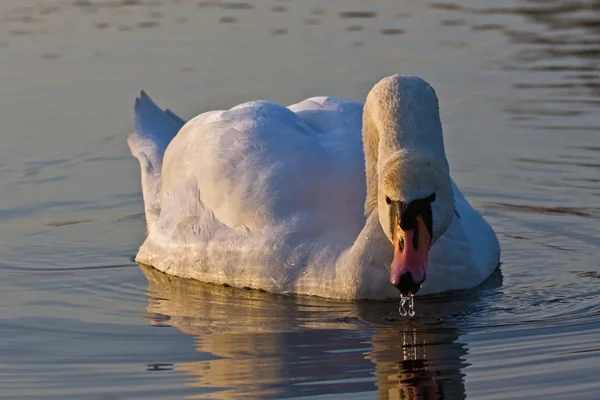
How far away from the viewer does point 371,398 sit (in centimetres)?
727

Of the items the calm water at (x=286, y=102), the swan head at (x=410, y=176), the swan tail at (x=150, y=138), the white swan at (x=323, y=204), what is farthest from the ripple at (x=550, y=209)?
the swan tail at (x=150, y=138)

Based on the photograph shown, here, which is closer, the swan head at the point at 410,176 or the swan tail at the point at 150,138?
the swan head at the point at 410,176

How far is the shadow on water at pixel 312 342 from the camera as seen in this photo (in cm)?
750

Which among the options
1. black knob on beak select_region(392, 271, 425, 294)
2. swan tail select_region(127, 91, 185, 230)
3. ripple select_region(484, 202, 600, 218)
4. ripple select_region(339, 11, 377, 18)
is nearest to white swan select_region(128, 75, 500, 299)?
black knob on beak select_region(392, 271, 425, 294)

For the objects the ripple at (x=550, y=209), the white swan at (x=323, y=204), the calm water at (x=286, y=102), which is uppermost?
the white swan at (x=323, y=204)

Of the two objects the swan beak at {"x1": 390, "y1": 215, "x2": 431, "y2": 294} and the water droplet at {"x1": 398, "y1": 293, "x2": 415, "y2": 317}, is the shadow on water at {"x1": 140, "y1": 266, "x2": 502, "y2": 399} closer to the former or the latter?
the water droplet at {"x1": 398, "y1": 293, "x2": 415, "y2": 317}

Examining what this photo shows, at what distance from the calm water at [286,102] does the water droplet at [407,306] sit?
0.19 feet

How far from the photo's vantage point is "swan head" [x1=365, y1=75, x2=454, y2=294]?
802cm

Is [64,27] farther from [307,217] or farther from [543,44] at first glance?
[307,217]

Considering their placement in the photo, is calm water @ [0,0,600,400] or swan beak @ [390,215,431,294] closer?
calm water @ [0,0,600,400]

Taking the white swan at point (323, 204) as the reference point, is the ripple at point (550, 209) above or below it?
below

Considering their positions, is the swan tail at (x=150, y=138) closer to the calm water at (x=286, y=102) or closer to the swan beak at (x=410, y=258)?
the calm water at (x=286, y=102)

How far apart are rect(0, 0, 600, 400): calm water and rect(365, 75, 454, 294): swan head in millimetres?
541

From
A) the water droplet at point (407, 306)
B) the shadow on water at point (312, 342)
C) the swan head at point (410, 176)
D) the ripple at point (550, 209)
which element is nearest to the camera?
the shadow on water at point (312, 342)
